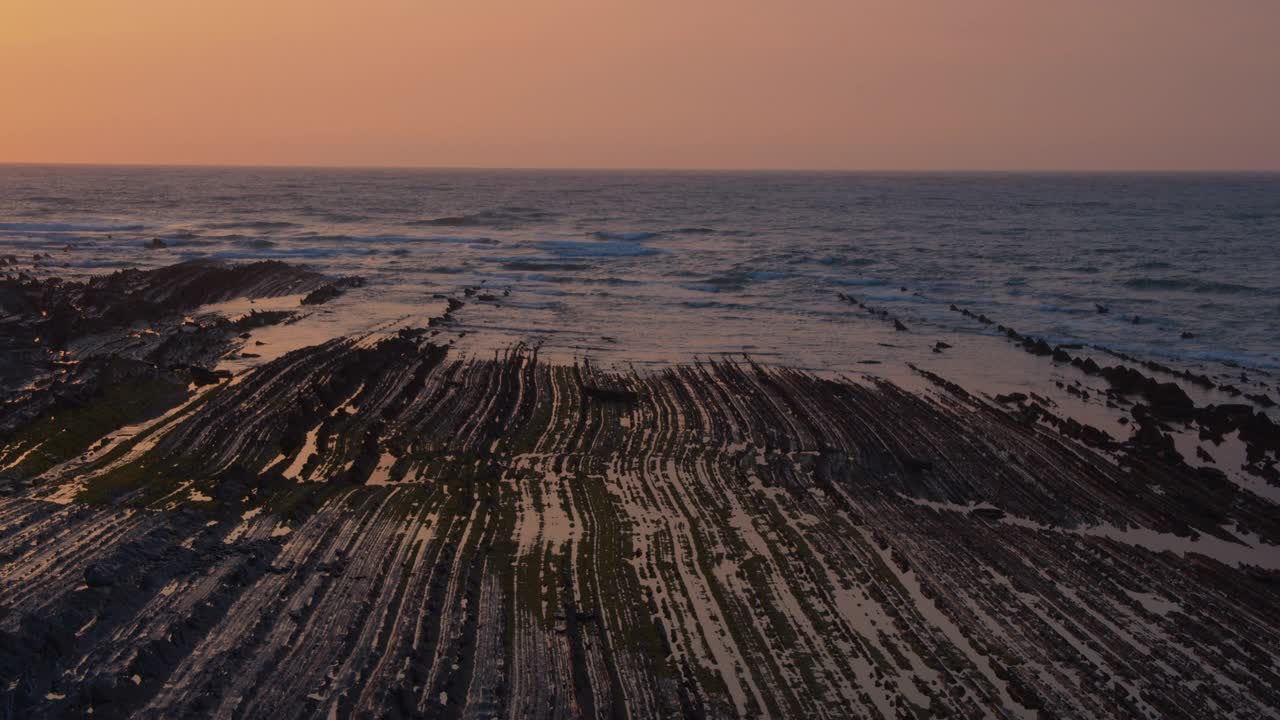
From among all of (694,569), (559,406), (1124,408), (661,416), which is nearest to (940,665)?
(694,569)

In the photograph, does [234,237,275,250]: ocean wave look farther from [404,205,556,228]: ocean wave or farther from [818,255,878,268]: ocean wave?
[818,255,878,268]: ocean wave

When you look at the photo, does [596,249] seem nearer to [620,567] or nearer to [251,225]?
[251,225]

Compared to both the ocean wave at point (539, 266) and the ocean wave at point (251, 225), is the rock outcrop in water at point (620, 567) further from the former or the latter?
the ocean wave at point (251, 225)

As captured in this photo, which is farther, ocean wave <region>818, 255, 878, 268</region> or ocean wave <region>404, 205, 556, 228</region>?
ocean wave <region>404, 205, 556, 228</region>

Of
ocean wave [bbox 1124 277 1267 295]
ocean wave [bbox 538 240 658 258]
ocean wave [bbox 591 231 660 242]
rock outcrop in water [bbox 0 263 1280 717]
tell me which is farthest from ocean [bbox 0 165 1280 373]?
rock outcrop in water [bbox 0 263 1280 717]

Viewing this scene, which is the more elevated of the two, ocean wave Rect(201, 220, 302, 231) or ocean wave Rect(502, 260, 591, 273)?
ocean wave Rect(201, 220, 302, 231)

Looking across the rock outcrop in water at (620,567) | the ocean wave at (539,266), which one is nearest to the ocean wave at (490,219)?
the ocean wave at (539,266)
